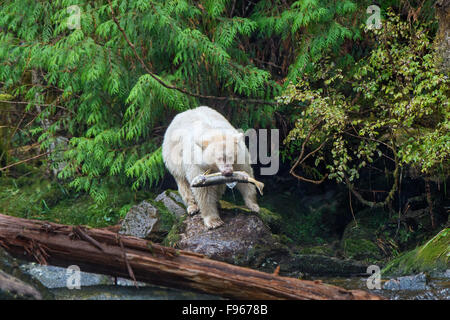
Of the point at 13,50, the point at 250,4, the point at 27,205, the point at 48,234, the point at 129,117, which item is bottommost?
the point at 27,205

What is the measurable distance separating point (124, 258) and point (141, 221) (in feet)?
9.21

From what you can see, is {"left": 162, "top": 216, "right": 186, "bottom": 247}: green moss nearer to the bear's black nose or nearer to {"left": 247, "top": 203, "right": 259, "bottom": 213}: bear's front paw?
{"left": 247, "top": 203, "right": 259, "bottom": 213}: bear's front paw

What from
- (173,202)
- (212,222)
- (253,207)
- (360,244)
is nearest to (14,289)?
(212,222)

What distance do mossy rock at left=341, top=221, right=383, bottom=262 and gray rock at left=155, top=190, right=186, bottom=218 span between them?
7.45 feet

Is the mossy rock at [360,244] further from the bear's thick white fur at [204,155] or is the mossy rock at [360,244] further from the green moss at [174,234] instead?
the green moss at [174,234]

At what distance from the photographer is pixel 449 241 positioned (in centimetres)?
574

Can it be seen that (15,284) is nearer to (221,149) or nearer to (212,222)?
(221,149)

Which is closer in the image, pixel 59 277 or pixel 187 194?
pixel 59 277

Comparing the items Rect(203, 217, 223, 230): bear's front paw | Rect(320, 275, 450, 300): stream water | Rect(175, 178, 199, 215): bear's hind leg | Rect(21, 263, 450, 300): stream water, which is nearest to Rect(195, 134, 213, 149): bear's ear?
Rect(203, 217, 223, 230): bear's front paw

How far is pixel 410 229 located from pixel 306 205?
2079 millimetres

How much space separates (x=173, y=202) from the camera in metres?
7.61

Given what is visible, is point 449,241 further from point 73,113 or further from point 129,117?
point 73,113

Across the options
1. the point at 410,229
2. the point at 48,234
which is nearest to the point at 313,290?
the point at 48,234

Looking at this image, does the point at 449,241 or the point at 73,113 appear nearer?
the point at 449,241
